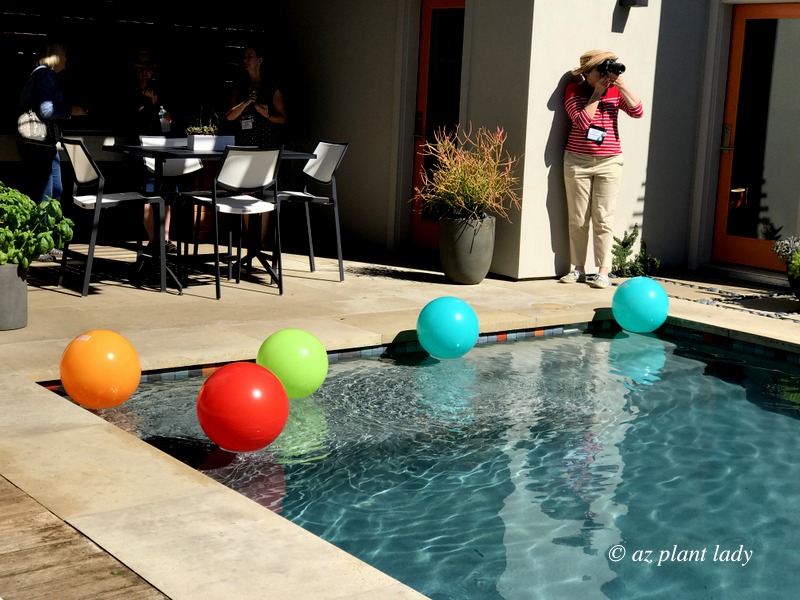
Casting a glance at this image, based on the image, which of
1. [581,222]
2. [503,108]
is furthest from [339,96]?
[581,222]

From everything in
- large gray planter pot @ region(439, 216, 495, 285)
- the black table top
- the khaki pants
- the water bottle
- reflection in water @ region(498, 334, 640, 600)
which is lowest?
reflection in water @ region(498, 334, 640, 600)

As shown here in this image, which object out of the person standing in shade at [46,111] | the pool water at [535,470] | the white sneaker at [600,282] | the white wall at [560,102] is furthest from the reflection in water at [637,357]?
the person standing in shade at [46,111]

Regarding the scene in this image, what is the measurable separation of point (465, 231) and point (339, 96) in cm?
268

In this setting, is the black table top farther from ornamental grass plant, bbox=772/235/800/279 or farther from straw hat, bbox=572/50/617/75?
ornamental grass plant, bbox=772/235/800/279

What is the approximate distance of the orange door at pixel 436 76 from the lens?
905 cm

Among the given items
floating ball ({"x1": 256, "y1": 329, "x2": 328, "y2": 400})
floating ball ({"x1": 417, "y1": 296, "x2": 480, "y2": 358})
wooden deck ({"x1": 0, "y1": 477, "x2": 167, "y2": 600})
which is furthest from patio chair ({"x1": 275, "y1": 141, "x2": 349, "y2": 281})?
wooden deck ({"x1": 0, "y1": 477, "x2": 167, "y2": 600})

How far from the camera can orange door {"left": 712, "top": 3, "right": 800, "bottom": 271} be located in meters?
8.77

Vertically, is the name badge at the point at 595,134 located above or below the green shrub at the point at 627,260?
above

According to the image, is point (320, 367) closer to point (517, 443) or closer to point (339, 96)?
point (517, 443)

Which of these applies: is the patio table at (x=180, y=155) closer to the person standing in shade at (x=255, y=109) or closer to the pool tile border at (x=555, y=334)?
the person standing in shade at (x=255, y=109)

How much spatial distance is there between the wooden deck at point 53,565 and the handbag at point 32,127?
5.13 m

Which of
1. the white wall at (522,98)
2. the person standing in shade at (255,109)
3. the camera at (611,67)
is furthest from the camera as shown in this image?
the person standing in shade at (255,109)

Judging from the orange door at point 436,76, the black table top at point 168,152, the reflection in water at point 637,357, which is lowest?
the reflection in water at point 637,357

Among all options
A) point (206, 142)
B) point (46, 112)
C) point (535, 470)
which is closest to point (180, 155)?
point (206, 142)
